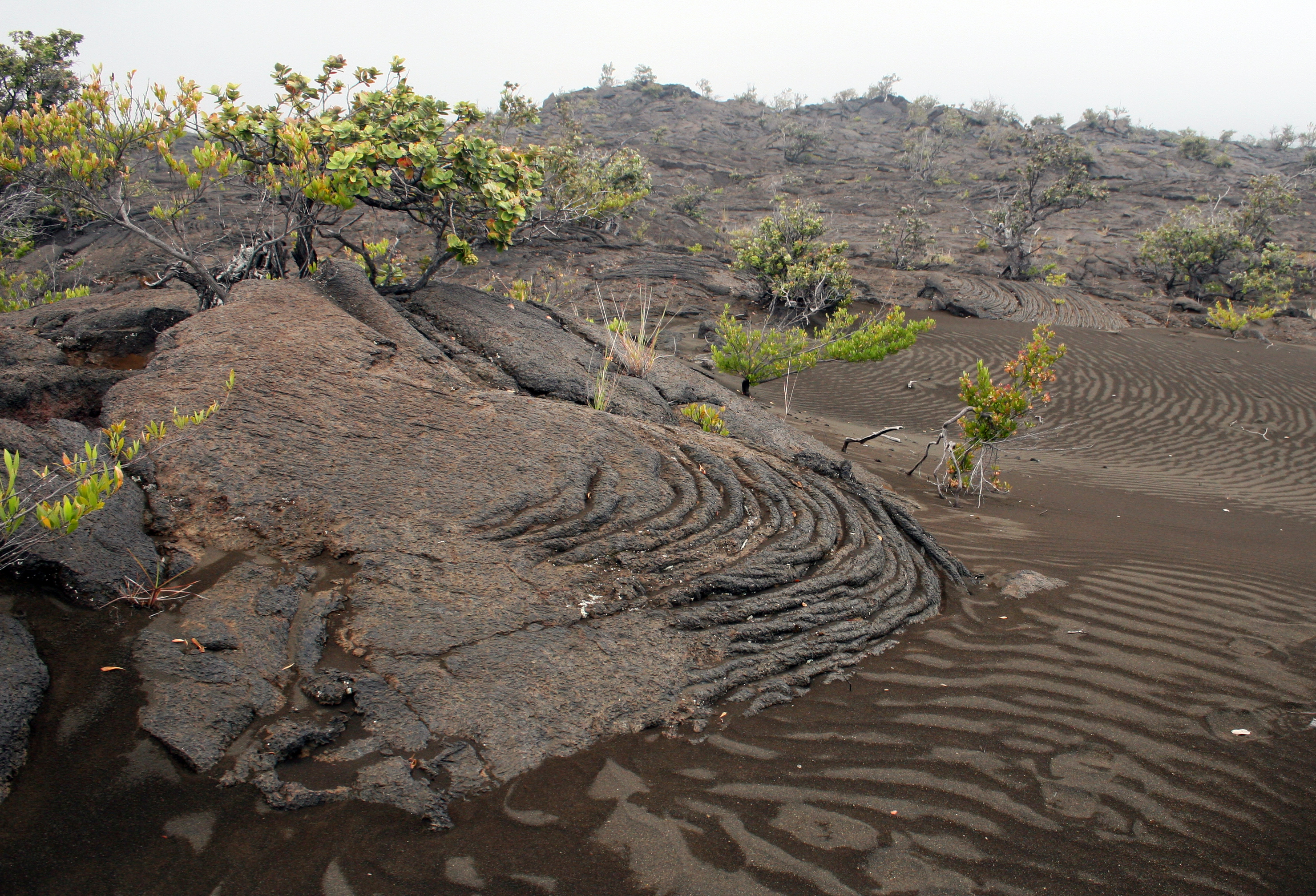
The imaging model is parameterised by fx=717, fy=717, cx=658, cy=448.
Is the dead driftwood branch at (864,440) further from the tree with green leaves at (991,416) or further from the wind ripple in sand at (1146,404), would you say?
the wind ripple in sand at (1146,404)

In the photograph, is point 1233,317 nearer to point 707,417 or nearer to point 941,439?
point 941,439

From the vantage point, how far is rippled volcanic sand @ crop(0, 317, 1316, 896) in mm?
1982

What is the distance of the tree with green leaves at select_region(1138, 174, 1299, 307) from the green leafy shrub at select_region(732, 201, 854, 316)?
11.6 metres

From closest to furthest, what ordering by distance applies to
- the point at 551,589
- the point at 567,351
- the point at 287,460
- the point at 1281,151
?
the point at 551,589
the point at 287,460
the point at 567,351
the point at 1281,151

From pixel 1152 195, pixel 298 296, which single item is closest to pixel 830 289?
pixel 298 296

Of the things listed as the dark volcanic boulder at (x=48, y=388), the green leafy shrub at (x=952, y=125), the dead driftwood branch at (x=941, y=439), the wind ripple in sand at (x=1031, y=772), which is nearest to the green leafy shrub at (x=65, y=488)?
the dark volcanic boulder at (x=48, y=388)

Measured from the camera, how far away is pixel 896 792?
2451 millimetres

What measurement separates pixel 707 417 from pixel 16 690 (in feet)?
15.0

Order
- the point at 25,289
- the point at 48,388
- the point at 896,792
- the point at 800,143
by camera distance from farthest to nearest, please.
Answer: the point at 800,143, the point at 25,289, the point at 48,388, the point at 896,792

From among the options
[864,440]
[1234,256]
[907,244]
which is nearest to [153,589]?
[864,440]

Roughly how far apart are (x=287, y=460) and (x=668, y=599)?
1920mm

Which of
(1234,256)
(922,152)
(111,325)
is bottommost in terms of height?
(111,325)

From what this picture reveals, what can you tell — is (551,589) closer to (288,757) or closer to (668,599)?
(668,599)

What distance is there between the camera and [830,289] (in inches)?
627
